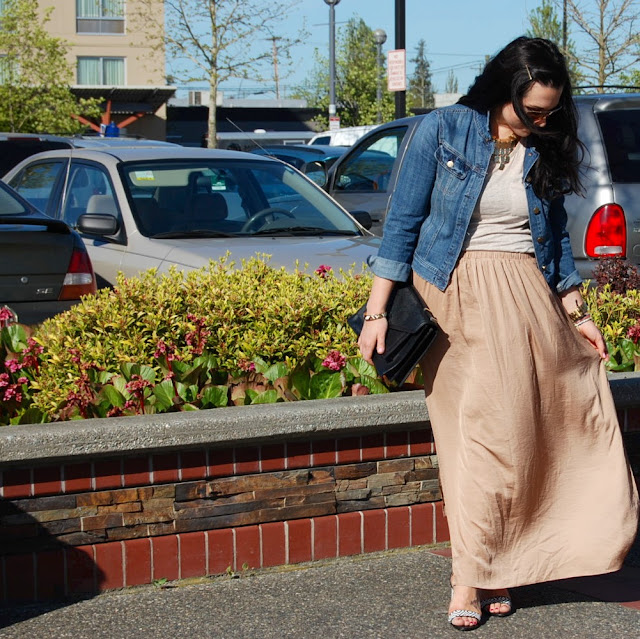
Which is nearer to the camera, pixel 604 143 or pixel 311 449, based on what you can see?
pixel 311 449

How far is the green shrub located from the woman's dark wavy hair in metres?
1.26

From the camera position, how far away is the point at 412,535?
441 centimetres

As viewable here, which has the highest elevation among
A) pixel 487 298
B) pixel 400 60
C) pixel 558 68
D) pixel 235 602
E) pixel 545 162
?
pixel 400 60

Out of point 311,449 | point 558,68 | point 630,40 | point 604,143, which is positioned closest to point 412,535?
point 311,449

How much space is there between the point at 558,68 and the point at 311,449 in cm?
167

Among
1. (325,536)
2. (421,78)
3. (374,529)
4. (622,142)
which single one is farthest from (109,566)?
(421,78)

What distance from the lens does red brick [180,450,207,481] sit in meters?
4.02

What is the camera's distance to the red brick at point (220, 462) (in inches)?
160

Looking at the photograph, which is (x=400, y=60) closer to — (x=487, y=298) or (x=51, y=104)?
(x=487, y=298)

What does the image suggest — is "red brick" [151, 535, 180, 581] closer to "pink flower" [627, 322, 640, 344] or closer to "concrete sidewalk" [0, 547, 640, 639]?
"concrete sidewalk" [0, 547, 640, 639]

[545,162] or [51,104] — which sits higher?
[51,104]

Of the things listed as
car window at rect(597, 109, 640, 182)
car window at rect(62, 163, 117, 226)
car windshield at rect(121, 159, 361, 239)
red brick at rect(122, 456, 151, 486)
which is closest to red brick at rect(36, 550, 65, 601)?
red brick at rect(122, 456, 151, 486)

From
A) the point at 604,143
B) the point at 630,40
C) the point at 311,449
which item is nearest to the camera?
the point at 311,449

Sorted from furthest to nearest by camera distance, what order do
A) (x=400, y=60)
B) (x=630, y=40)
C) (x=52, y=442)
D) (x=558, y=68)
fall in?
(x=630, y=40)
(x=400, y=60)
(x=52, y=442)
(x=558, y=68)
